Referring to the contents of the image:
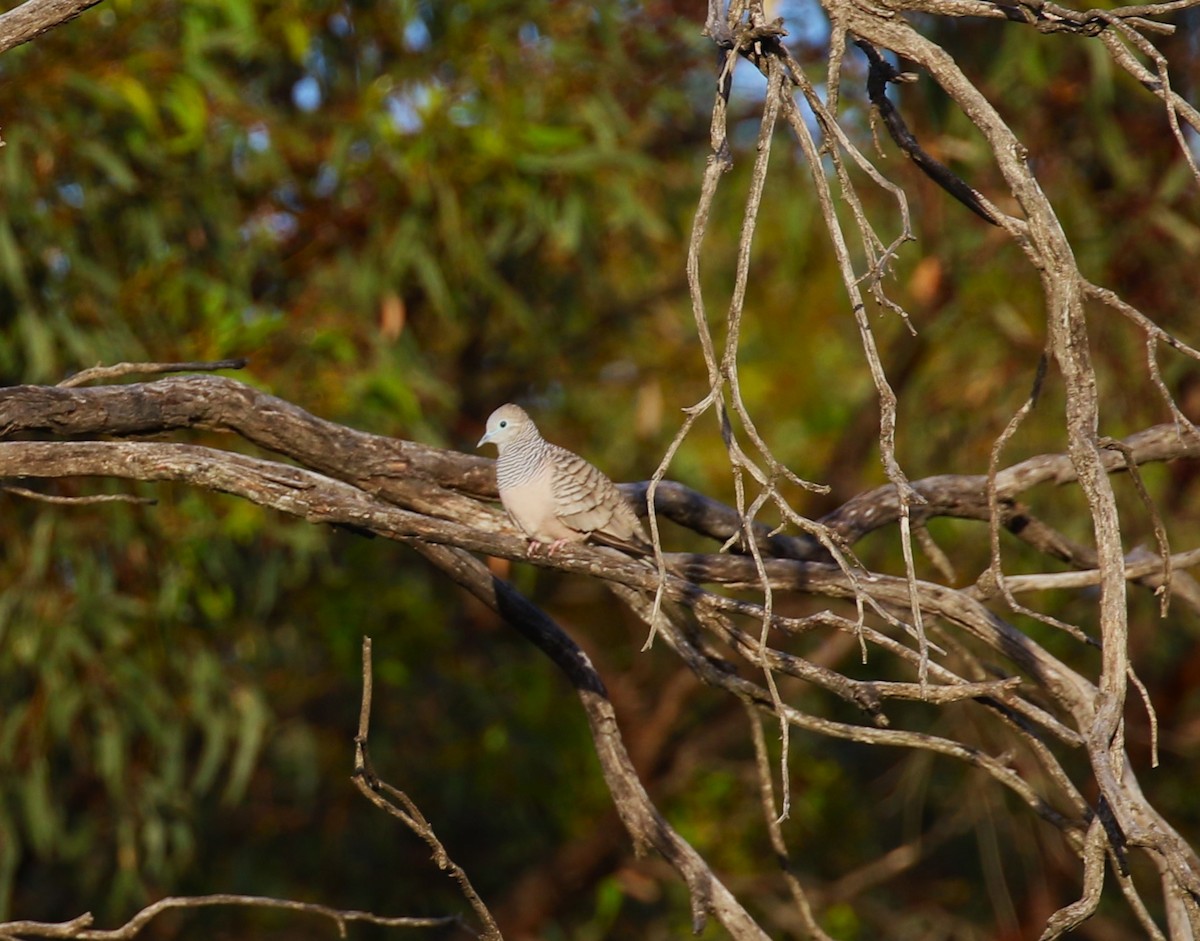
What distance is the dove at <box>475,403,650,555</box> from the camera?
123 inches

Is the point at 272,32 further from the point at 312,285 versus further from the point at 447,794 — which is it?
the point at 447,794

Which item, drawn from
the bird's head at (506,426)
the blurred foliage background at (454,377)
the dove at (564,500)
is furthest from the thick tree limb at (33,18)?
the blurred foliage background at (454,377)

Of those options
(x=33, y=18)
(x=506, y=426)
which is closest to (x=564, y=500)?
(x=506, y=426)

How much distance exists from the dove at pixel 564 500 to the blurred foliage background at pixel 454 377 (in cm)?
186

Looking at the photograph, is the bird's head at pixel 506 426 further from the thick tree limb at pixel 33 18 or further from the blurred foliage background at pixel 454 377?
the thick tree limb at pixel 33 18

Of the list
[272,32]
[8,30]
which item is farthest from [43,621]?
[8,30]

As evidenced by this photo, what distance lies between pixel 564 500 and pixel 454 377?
12.3 ft

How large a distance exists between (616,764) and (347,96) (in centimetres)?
388

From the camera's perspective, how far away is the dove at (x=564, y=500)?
3.13m

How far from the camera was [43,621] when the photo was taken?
5125mm

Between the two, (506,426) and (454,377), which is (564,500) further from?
(454,377)

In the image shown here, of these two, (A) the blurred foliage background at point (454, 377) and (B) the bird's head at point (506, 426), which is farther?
(A) the blurred foliage background at point (454, 377)

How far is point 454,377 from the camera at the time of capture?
696 centimetres

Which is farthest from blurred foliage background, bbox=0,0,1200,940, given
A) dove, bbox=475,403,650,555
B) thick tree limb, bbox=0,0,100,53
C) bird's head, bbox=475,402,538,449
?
thick tree limb, bbox=0,0,100,53
